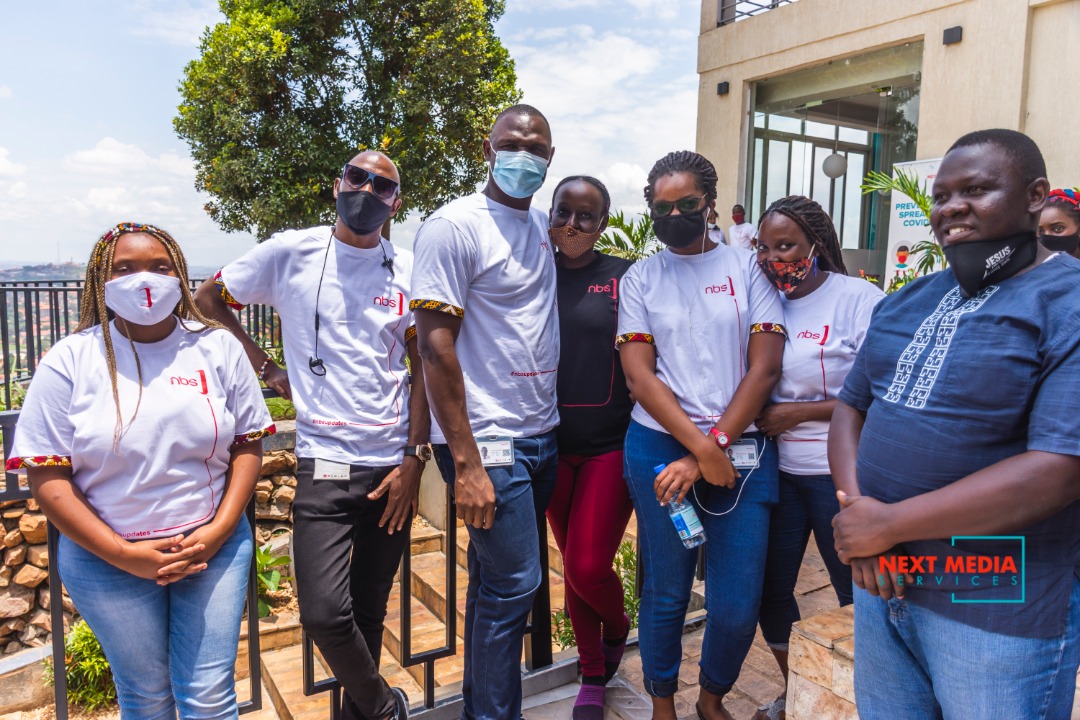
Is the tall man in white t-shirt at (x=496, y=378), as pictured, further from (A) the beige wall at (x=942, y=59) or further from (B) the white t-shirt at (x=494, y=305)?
(A) the beige wall at (x=942, y=59)

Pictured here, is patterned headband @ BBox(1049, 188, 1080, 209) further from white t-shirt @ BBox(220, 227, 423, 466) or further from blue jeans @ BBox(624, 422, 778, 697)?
white t-shirt @ BBox(220, 227, 423, 466)

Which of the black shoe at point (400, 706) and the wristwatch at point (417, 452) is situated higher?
the wristwatch at point (417, 452)

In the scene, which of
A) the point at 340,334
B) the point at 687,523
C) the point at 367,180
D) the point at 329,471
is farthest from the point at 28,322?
the point at 687,523

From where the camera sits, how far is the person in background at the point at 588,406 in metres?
2.69

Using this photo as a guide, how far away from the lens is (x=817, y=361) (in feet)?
8.40

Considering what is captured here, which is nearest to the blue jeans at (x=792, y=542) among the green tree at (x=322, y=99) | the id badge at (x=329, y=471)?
the id badge at (x=329, y=471)

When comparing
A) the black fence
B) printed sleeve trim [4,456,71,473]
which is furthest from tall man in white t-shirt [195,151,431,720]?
the black fence

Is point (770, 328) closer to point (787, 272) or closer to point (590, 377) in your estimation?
point (787, 272)

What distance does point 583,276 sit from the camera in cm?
280

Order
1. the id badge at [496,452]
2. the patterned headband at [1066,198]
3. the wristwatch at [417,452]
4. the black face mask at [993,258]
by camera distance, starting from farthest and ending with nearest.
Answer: the patterned headband at [1066,198] → the wristwatch at [417,452] → the id badge at [496,452] → the black face mask at [993,258]

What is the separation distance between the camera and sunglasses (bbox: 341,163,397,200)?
2689 mm

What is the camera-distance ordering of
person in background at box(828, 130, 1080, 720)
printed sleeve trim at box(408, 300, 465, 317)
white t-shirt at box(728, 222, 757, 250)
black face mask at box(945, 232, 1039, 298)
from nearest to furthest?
1. person in background at box(828, 130, 1080, 720)
2. black face mask at box(945, 232, 1039, 298)
3. printed sleeve trim at box(408, 300, 465, 317)
4. white t-shirt at box(728, 222, 757, 250)

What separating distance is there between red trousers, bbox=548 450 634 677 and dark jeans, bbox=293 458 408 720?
655 mm

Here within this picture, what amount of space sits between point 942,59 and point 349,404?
948 cm
